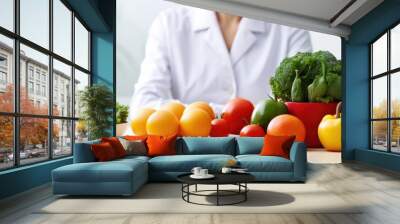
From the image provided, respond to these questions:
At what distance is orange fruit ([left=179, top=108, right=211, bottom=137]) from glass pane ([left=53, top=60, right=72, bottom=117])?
1.89 m

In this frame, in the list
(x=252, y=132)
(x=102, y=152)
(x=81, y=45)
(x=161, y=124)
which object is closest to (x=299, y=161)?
(x=102, y=152)

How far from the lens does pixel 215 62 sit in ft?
42.8

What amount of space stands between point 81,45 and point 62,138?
1890 millimetres

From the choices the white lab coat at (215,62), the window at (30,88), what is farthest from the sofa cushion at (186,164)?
the white lab coat at (215,62)

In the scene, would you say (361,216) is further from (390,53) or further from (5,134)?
(390,53)

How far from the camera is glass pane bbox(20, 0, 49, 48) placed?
4793mm

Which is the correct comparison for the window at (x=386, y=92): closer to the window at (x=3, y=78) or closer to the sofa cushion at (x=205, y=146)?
the sofa cushion at (x=205, y=146)

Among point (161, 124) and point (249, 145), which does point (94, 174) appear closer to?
point (249, 145)

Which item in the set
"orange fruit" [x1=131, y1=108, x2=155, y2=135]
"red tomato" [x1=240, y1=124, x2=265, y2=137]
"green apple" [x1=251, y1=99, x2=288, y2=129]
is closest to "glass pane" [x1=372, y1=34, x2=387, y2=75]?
"green apple" [x1=251, y1=99, x2=288, y2=129]

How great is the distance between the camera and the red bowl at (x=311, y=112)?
28.5ft

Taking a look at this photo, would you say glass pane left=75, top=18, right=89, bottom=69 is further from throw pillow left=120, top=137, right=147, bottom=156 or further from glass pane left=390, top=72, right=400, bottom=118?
glass pane left=390, top=72, right=400, bottom=118

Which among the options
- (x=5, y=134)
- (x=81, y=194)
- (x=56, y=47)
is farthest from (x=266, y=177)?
(x=56, y=47)

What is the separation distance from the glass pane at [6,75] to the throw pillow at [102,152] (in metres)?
0.99

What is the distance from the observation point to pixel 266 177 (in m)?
4.94
